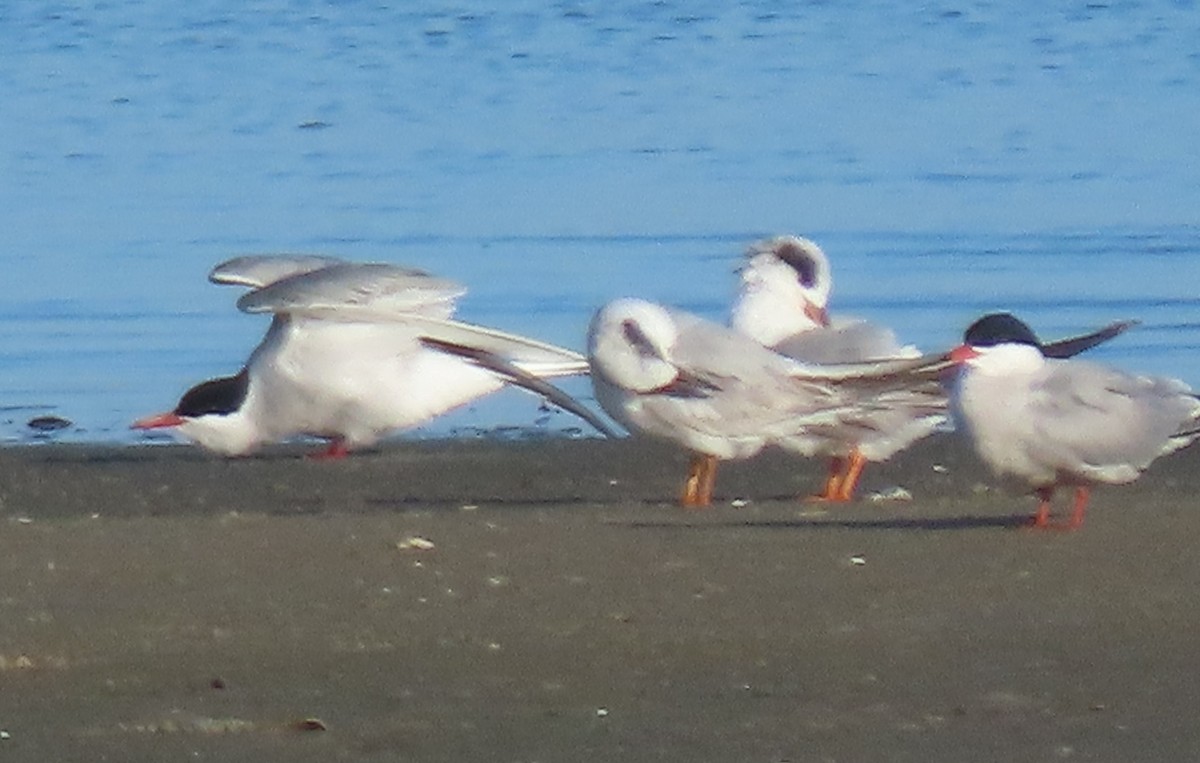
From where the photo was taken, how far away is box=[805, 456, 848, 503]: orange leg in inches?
299

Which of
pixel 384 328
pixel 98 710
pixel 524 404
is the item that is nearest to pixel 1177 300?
pixel 524 404

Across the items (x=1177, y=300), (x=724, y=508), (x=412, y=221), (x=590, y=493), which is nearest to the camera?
(x=724, y=508)

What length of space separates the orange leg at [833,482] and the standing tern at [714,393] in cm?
18

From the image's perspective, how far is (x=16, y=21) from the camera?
22.6m

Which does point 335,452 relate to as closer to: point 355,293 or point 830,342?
point 355,293

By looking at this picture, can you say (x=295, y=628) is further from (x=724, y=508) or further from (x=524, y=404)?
(x=524, y=404)

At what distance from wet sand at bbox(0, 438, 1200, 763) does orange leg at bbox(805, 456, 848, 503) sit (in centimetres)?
9

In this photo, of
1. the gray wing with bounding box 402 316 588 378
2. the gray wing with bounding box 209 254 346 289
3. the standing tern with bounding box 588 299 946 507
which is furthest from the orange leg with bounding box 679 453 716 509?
the gray wing with bounding box 209 254 346 289

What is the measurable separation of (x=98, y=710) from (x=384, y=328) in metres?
4.42

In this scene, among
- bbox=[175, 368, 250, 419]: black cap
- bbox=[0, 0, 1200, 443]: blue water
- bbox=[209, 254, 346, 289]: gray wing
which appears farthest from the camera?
bbox=[0, 0, 1200, 443]: blue water

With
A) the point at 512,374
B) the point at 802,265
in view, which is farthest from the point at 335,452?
the point at 802,265

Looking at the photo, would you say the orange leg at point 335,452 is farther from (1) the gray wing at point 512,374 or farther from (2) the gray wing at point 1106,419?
(2) the gray wing at point 1106,419

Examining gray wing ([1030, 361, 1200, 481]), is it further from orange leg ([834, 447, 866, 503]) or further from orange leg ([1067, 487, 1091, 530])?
orange leg ([834, 447, 866, 503])

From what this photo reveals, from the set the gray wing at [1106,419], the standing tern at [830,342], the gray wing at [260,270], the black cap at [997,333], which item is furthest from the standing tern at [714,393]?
the gray wing at [260,270]
